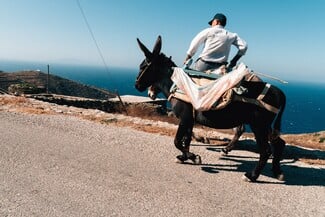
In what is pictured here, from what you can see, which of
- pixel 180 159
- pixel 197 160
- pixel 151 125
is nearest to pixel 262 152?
pixel 197 160

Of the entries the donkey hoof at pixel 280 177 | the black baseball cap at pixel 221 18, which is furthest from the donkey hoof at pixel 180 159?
the black baseball cap at pixel 221 18

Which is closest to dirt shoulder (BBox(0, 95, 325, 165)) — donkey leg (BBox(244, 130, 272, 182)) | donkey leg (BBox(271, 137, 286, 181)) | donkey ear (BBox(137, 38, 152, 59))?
donkey leg (BBox(271, 137, 286, 181))

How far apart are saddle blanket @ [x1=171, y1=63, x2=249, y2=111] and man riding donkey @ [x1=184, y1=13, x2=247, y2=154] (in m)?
0.45

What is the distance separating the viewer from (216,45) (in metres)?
7.04

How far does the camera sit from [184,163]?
24.6 feet

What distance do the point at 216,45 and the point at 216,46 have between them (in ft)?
0.07

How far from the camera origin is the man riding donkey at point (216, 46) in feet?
23.0

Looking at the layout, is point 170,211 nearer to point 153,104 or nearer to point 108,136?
point 108,136

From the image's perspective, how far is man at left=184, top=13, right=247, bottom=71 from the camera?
23.0 ft

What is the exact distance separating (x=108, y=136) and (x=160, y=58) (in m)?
2.95

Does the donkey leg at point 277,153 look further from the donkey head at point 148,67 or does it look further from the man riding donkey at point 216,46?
the donkey head at point 148,67

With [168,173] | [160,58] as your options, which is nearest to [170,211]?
[168,173]

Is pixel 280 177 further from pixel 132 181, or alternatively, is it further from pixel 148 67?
pixel 148 67

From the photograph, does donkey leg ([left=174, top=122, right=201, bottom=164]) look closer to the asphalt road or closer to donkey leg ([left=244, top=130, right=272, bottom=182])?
the asphalt road
